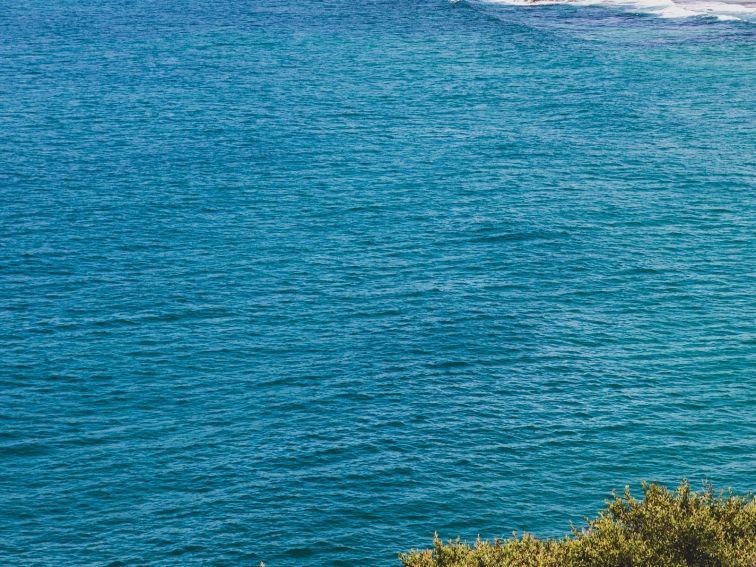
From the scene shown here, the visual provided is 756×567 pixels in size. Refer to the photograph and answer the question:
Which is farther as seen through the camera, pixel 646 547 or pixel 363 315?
pixel 363 315

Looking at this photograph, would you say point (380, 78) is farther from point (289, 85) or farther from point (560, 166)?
point (560, 166)

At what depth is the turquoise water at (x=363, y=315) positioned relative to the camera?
3248 inches

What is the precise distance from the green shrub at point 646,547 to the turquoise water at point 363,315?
83.9ft

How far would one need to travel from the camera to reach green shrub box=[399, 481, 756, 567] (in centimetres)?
5053

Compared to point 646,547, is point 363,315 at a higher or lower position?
higher

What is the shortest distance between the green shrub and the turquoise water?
25.6 meters

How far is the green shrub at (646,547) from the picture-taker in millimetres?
50531

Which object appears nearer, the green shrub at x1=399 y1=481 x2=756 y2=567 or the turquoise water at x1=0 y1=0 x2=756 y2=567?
the green shrub at x1=399 y1=481 x2=756 y2=567

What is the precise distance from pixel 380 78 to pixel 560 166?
183 ft

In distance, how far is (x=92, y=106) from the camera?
18025 centimetres

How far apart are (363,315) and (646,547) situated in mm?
60888

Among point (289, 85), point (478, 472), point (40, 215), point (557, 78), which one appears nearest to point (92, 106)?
point (289, 85)

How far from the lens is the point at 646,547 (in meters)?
51.4

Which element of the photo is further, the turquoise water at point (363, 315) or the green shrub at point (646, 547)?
the turquoise water at point (363, 315)
